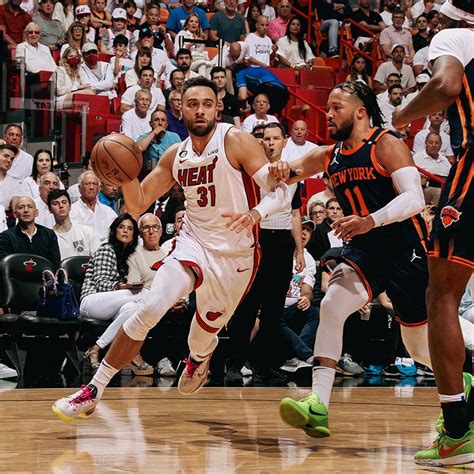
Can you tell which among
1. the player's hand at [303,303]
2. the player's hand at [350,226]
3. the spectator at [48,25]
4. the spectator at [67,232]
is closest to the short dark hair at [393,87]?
the spectator at [48,25]

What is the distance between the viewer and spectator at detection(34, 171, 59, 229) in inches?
412

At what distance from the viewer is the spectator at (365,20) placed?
18836 millimetres

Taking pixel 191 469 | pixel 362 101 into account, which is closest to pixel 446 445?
pixel 191 469

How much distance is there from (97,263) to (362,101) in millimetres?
4295

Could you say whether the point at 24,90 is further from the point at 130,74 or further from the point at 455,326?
the point at 455,326

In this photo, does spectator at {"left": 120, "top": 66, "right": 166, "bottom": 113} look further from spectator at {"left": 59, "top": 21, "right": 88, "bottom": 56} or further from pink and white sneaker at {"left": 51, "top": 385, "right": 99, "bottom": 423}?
pink and white sneaker at {"left": 51, "top": 385, "right": 99, "bottom": 423}

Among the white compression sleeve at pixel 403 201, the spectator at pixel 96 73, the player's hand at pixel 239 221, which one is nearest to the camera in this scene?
the white compression sleeve at pixel 403 201

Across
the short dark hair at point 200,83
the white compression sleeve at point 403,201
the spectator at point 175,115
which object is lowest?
the white compression sleeve at point 403,201

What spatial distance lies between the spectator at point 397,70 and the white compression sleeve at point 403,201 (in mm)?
11724

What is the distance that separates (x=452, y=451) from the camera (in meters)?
4.51

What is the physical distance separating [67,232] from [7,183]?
43.6 inches

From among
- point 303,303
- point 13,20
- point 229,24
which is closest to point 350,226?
point 303,303

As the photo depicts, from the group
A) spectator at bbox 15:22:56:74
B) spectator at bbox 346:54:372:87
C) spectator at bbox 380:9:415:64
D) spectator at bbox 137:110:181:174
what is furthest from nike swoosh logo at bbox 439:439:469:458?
spectator at bbox 380:9:415:64

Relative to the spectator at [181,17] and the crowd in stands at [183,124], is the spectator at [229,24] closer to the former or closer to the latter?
the crowd in stands at [183,124]
